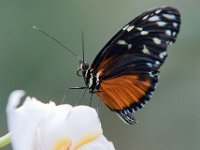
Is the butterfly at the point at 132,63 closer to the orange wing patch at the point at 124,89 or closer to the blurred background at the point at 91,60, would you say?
the orange wing patch at the point at 124,89

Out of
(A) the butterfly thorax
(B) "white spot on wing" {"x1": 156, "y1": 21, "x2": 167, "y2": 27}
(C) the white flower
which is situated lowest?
(A) the butterfly thorax

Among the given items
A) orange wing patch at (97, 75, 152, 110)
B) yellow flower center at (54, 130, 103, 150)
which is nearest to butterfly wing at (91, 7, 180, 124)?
orange wing patch at (97, 75, 152, 110)

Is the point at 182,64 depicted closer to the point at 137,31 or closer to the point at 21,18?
the point at 21,18

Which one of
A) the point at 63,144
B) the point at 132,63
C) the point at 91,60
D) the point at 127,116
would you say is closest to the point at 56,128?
the point at 63,144

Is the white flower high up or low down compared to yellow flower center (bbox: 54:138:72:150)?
up

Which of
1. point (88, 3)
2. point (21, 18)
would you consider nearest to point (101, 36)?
point (88, 3)

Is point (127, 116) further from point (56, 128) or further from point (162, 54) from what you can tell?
point (56, 128)

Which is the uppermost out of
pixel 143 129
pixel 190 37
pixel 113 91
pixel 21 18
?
pixel 113 91

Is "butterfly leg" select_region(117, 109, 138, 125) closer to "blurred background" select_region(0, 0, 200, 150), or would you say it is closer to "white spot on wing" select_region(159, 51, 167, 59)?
"white spot on wing" select_region(159, 51, 167, 59)
